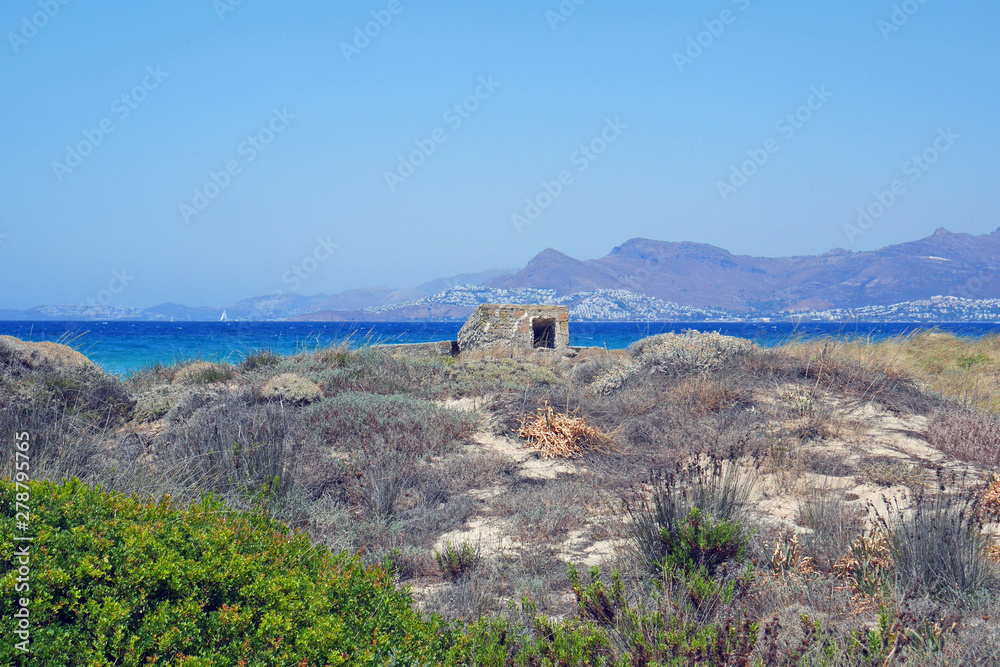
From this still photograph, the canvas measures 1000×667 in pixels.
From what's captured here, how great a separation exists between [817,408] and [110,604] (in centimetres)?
754

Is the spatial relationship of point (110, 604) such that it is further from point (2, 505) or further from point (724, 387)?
point (724, 387)

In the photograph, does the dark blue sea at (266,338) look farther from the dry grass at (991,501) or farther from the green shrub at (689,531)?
the green shrub at (689,531)

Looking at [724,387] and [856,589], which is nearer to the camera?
[856,589]

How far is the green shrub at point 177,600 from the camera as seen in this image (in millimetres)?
1908

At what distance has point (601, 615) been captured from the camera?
9.89 feet

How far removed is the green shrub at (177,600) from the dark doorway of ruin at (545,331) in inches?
515

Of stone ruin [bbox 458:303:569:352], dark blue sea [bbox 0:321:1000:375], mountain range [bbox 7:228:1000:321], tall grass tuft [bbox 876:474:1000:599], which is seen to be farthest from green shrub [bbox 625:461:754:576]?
mountain range [bbox 7:228:1000:321]

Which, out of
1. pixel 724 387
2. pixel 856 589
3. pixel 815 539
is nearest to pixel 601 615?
pixel 856 589

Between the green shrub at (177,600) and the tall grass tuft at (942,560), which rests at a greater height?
the green shrub at (177,600)

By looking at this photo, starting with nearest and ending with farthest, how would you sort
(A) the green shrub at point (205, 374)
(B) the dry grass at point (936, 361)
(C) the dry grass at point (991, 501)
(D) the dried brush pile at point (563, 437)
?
(C) the dry grass at point (991, 501)
(D) the dried brush pile at point (563, 437)
(B) the dry grass at point (936, 361)
(A) the green shrub at point (205, 374)

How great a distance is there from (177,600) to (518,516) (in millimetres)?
2913

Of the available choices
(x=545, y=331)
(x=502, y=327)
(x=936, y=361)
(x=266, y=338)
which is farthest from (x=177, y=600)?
(x=266, y=338)

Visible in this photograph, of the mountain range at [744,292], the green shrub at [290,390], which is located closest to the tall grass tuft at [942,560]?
the green shrub at [290,390]

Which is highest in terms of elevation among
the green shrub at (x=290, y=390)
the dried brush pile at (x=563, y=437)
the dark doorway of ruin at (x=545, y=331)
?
the dark doorway of ruin at (x=545, y=331)
